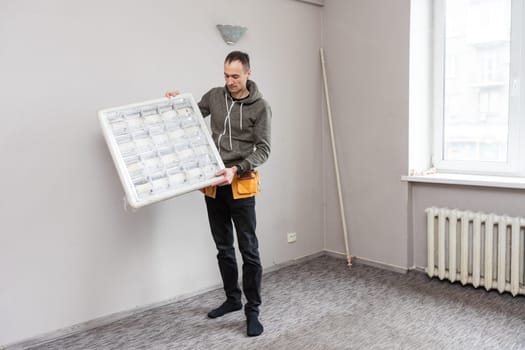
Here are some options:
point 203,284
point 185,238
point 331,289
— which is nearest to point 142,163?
point 185,238

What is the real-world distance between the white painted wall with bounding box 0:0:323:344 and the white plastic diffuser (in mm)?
46

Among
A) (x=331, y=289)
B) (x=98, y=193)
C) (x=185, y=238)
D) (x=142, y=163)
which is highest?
(x=142, y=163)

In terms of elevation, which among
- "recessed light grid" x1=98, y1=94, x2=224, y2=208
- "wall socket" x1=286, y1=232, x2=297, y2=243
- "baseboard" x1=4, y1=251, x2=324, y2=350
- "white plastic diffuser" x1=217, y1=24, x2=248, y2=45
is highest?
"white plastic diffuser" x1=217, y1=24, x2=248, y2=45

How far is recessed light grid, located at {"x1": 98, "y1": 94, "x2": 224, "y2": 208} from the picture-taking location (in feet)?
6.85

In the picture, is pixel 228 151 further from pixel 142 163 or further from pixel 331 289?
pixel 331 289

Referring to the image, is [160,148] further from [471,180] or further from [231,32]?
[471,180]

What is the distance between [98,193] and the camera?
98.8 inches

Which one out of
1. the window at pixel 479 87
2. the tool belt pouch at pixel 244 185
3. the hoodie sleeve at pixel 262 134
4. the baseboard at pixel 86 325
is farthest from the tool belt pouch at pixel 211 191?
the window at pixel 479 87

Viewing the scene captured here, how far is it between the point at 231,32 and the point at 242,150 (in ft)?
3.37

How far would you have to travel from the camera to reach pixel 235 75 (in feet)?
7.48

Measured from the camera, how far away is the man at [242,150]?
232cm

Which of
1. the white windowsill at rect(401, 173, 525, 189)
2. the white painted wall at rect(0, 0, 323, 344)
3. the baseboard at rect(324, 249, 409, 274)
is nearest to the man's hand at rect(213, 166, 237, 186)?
the white painted wall at rect(0, 0, 323, 344)

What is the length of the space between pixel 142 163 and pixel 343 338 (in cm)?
135

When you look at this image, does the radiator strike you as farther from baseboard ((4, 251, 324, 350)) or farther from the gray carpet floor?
baseboard ((4, 251, 324, 350))
